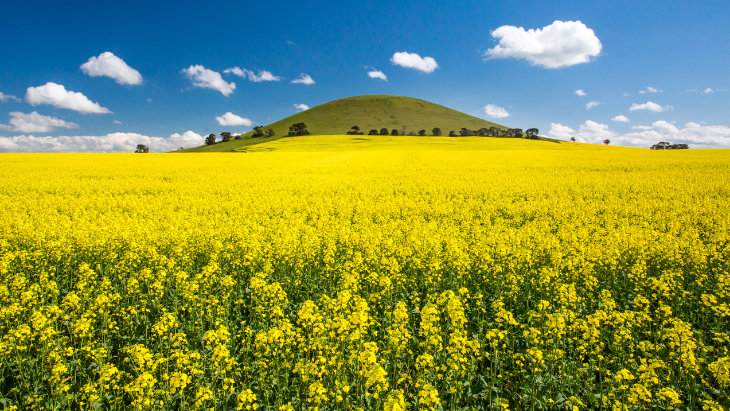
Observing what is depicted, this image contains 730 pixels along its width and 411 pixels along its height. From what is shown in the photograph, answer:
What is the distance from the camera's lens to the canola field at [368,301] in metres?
3.75

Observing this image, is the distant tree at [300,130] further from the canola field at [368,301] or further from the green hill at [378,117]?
the canola field at [368,301]

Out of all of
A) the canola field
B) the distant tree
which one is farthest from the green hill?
the canola field

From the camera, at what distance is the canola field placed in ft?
12.3

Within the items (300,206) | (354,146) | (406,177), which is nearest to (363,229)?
(300,206)

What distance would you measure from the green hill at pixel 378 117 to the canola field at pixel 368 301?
93.5 metres

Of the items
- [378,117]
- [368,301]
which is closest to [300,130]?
[378,117]

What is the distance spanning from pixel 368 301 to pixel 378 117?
127911 millimetres

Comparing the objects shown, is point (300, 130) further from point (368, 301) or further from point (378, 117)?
point (368, 301)

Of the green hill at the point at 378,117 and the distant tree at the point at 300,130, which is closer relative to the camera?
the distant tree at the point at 300,130

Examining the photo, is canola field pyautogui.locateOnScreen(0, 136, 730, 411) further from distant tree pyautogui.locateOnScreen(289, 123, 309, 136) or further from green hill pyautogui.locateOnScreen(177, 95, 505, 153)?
green hill pyautogui.locateOnScreen(177, 95, 505, 153)

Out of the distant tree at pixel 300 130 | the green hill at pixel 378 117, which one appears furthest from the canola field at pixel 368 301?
the green hill at pixel 378 117

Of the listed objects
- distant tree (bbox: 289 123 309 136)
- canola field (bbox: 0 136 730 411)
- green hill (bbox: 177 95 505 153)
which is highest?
green hill (bbox: 177 95 505 153)

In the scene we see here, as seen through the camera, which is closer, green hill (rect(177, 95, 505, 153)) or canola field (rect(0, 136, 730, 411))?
canola field (rect(0, 136, 730, 411))

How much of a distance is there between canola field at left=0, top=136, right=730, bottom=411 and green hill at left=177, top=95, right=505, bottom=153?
9348 cm
